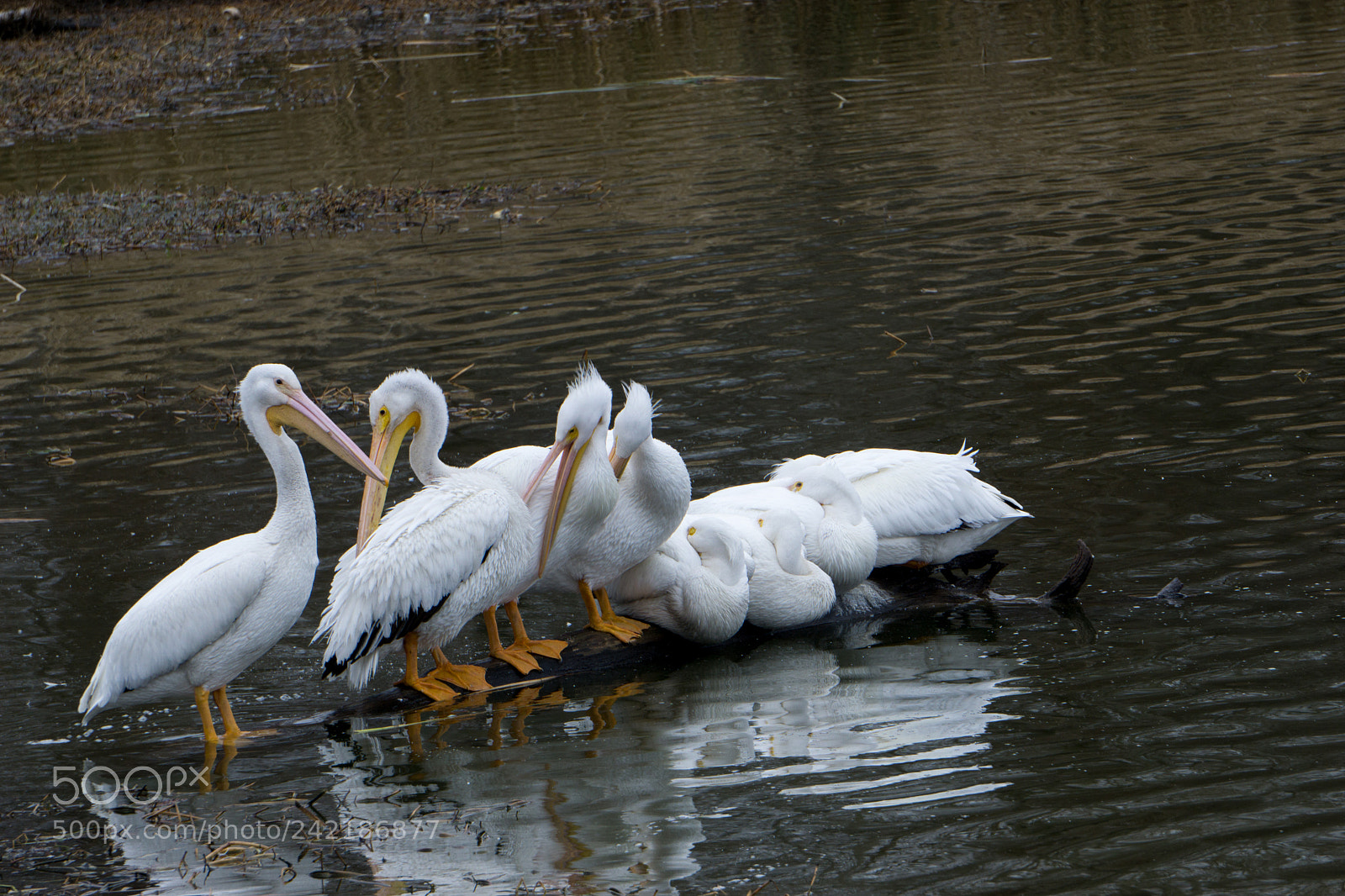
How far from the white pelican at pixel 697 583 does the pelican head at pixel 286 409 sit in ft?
3.29

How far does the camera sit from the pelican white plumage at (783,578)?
16.5ft

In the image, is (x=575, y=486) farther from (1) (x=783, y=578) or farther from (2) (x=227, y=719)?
(2) (x=227, y=719)

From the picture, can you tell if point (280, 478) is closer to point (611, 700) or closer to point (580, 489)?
point (580, 489)

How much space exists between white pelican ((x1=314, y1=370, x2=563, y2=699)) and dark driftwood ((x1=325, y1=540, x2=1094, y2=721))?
0.06 meters

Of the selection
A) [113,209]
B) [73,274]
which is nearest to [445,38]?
[113,209]

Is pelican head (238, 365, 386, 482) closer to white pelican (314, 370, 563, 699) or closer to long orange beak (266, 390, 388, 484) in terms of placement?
long orange beak (266, 390, 388, 484)

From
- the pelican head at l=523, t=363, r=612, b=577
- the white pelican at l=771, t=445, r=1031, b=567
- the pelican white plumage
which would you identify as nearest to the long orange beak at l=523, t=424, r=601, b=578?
the pelican head at l=523, t=363, r=612, b=577

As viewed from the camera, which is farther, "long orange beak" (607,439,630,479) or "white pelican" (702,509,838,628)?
"white pelican" (702,509,838,628)

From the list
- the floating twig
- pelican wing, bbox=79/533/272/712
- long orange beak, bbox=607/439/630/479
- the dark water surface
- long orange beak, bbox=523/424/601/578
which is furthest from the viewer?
the floating twig

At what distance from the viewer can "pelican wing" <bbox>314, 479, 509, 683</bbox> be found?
171 inches

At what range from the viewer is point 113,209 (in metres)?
12.8

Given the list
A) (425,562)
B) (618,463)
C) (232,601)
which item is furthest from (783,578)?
(232,601)

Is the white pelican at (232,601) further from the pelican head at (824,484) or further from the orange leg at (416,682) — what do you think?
the pelican head at (824,484)

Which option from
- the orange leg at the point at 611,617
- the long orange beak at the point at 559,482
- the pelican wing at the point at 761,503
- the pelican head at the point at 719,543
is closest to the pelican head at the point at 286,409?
the long orange beak at the point at 559,482
